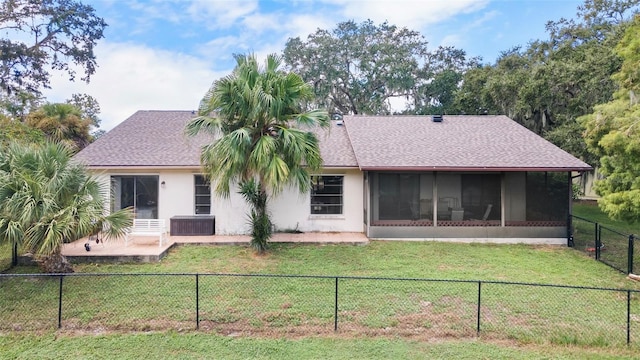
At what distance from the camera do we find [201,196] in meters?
11.9

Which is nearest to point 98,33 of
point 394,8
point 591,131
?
point 394,8

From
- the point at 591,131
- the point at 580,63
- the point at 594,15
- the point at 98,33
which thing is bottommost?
the point at 591,131

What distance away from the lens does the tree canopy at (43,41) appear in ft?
59.8

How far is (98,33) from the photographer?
20.6 m

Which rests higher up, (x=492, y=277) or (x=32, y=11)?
(x=32, y=11)

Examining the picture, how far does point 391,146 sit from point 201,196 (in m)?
6.74

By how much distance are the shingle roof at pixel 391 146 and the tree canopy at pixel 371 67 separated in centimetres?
1485

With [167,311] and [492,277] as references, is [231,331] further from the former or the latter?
[492,277]

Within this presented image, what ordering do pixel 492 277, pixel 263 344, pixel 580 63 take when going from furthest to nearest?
pixel 580 63 → pixel 492 277 → pixel 263 344

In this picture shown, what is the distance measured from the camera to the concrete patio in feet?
28.7

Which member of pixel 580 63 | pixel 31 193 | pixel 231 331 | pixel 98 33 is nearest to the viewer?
pixel 231 331

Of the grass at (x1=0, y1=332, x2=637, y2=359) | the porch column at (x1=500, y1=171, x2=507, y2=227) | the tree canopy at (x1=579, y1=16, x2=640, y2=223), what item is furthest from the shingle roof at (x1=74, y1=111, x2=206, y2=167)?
the tree canopy at (x1=579, y1=16, x2=640, y2=223)

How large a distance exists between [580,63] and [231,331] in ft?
66.2

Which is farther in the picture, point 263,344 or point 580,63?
point 580,63
